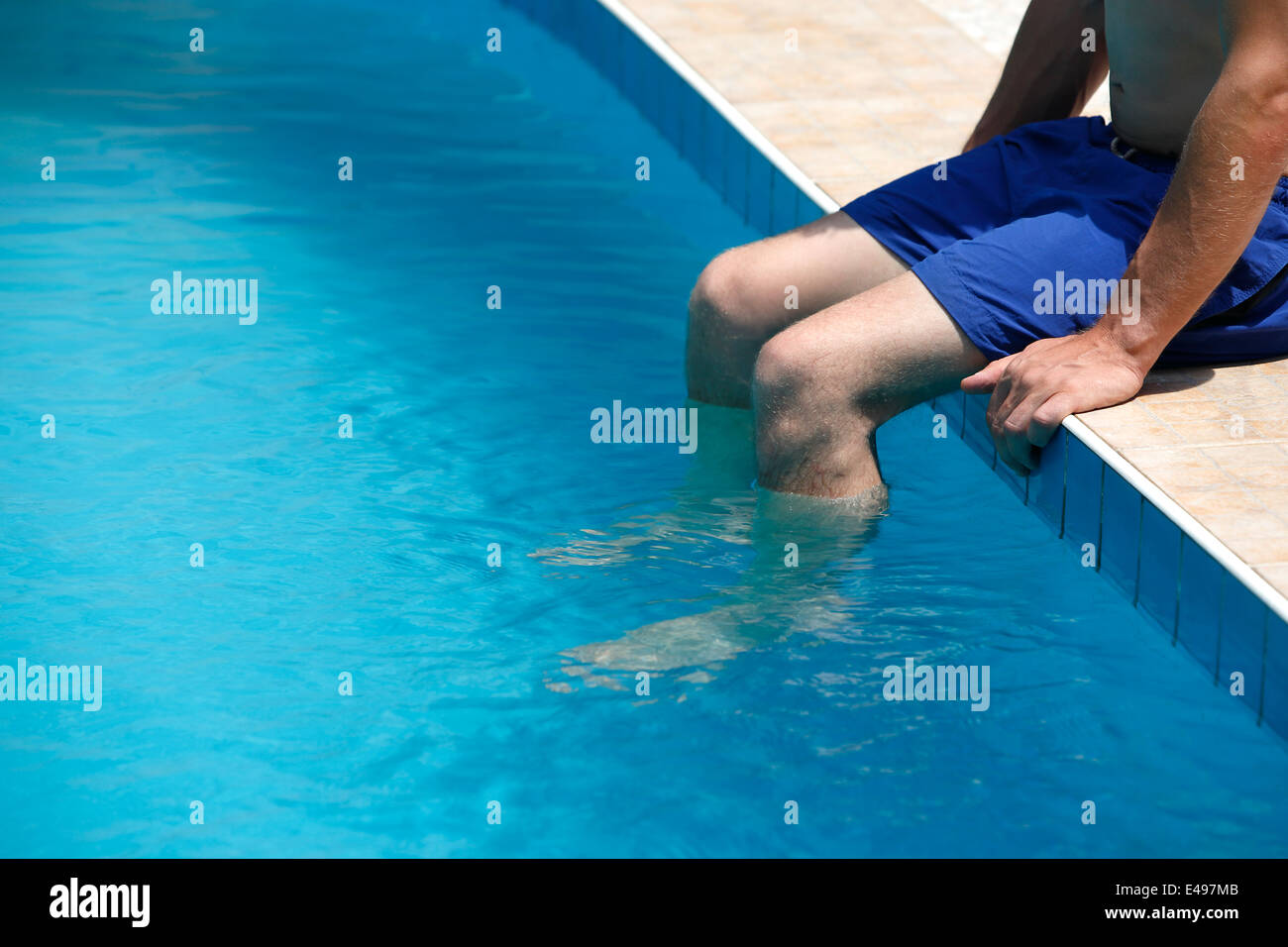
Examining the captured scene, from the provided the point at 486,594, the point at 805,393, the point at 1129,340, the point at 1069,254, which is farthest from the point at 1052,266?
the point at 486,594

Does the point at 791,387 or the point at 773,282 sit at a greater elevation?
the point at 773,282

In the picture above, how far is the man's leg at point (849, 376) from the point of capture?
8.02ft

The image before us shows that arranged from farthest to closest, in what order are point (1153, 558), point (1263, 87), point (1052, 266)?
point (1052, 266) < point (1153, 558) < point (1263, 87)

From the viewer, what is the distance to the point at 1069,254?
2.42m

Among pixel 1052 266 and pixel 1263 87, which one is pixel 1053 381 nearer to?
pixel 1052 266

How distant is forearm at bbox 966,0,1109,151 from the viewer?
109 inches

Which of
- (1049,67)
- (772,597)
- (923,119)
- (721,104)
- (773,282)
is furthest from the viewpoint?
(721,104)

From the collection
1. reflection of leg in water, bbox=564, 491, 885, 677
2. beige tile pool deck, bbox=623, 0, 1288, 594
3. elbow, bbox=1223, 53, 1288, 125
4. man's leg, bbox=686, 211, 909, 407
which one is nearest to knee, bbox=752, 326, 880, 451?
reflection of leg in water, bbox=564, 491, 885, 677

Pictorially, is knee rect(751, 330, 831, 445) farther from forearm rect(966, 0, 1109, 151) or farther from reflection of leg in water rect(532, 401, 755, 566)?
forearm rect(966, 0, 1109, 151)

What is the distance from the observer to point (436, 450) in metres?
3.13

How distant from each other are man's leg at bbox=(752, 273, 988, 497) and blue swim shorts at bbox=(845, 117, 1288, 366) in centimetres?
4

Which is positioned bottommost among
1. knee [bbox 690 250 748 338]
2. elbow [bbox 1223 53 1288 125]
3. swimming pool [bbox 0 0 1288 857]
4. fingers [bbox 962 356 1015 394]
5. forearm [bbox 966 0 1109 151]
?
swimming pool [bbox 0 0 1288 857]

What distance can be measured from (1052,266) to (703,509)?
780mm
